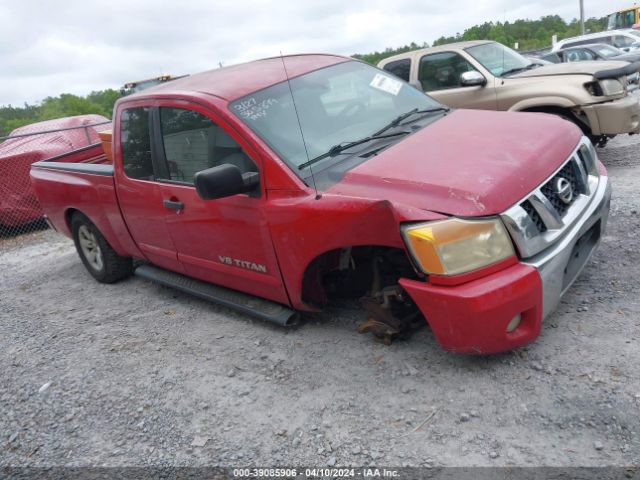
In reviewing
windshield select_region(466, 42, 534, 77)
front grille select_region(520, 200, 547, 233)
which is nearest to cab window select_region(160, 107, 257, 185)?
front grille select_region(520, 200, 547, 233)

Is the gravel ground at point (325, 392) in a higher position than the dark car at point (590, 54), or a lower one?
higher

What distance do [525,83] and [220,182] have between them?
4738 millimetres

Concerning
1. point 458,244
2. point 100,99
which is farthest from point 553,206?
point 100,99

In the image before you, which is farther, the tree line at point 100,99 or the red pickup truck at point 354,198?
the tree line at point 100,99

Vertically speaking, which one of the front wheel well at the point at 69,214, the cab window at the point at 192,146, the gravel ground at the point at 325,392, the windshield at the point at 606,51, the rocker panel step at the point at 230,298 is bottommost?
the windshield at the point at 606,51

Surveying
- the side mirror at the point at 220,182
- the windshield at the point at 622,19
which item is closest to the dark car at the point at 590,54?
the side mirror at the point at 220,182

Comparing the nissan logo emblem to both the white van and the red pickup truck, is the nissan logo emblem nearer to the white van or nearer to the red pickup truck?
the red pickup truck

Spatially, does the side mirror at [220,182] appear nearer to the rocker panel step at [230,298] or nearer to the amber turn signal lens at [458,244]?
the rocker panel step at [230,298]

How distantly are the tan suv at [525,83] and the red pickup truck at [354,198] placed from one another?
1297 mm

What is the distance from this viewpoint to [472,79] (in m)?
6.78

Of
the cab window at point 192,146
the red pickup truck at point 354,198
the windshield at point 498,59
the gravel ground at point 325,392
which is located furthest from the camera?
the windshield at point 498,59

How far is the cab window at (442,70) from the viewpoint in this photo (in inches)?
292

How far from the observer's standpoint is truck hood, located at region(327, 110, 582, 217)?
8.86ft

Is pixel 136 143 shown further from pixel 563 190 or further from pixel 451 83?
pixel 451 83
